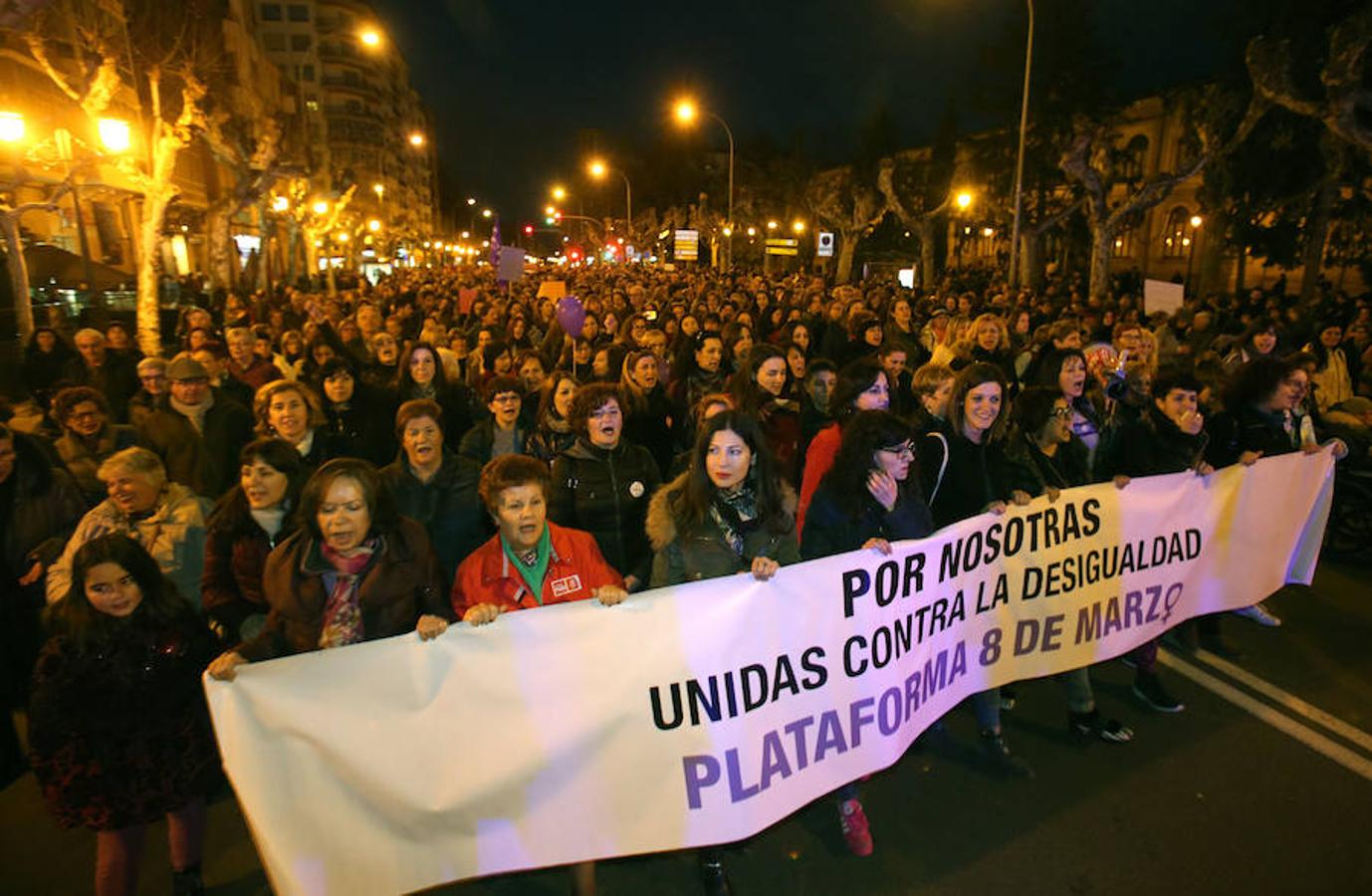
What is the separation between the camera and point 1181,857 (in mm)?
3258

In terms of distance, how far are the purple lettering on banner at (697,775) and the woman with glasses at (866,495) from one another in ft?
2.72

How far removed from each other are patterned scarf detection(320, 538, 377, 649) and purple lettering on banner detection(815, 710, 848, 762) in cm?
181

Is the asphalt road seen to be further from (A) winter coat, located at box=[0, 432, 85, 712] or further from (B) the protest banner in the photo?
(A) winter coat, located at box=[0, 432, 85, 712]

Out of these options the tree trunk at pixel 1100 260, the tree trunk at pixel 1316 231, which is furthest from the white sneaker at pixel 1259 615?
the tree trunk at pixel 1316 231

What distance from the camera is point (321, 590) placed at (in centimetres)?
297

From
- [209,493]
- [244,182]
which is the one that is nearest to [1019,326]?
[209,493]

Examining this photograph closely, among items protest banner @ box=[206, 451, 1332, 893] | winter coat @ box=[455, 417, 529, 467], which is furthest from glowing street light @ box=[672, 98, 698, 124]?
protest banner @ box=[206, 451, 1332, 893]

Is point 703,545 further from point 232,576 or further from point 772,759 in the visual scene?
point 232,576

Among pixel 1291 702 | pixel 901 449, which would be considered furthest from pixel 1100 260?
pixel 901 449

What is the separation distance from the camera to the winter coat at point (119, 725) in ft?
8.93

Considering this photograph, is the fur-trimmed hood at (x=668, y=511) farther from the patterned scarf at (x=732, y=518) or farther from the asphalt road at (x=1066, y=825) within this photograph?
the asphalt road at (x=1066, y=825)

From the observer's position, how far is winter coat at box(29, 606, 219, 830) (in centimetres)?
272

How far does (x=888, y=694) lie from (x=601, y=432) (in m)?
1.86

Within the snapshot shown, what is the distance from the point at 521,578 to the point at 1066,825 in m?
2.58
